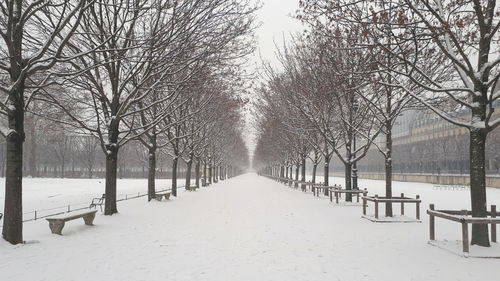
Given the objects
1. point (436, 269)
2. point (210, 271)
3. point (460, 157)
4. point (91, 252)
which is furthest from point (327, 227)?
point (460, 157)

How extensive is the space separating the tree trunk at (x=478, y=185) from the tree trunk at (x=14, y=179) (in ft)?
36.3

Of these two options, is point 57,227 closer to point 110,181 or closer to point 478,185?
point 110,181

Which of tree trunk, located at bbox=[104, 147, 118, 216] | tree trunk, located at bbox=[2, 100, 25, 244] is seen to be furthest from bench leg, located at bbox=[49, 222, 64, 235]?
tree trunk, located at bbox=[104, 147, 118, 216]

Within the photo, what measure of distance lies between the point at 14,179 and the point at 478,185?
1128cm

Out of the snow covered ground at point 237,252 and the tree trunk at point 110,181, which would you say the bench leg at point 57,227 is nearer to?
the snow covered ground at point 237,252

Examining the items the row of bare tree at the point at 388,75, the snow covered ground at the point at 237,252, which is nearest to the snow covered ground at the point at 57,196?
the snow covered ground at the point at 237,252

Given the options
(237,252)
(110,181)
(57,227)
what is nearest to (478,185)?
(237,252)

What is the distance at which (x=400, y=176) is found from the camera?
2633 inches

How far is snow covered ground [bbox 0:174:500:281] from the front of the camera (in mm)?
7328

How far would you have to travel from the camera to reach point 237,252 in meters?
9.16

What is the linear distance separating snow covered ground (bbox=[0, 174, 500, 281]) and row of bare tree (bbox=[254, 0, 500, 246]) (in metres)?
2.24

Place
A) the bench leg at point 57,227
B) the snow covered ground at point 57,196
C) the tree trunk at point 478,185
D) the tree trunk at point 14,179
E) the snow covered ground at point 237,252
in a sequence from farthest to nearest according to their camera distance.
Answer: the snow covered ground at point 57,196
the bench leg at point 57,227
the tree trunk at point 14,179
the tree trunk at point 478,185
the snow covered ground at point 237,252

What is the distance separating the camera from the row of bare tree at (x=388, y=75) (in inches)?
367

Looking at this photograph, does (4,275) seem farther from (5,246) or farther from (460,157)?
(460,157)
